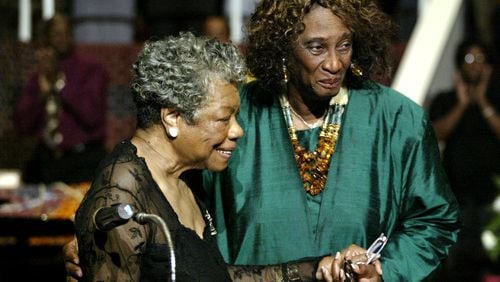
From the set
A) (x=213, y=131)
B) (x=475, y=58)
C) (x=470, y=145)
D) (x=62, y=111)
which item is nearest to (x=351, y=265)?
(x=213, y=131)

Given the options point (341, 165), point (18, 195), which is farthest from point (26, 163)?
point (341, 165)

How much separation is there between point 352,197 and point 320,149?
24 centimetres

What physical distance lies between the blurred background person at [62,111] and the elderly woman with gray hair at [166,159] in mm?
4367

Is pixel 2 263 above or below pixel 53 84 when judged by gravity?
below

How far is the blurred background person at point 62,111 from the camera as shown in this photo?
361 inches

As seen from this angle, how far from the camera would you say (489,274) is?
8.83 meters

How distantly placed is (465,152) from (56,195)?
103 inches

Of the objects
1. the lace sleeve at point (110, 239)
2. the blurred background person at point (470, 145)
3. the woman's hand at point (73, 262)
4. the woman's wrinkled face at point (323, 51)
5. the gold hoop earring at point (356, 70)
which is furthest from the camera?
the blurred background person at point (470, 145)

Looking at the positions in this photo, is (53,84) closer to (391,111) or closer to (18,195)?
(18,195)

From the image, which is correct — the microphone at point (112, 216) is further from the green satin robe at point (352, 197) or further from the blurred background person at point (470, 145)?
the blurred background person at point (470, 145)

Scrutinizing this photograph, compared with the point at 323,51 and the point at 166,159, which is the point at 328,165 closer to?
the point at 323,51

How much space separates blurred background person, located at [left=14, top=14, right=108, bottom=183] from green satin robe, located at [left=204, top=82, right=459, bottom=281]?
3.89 metres

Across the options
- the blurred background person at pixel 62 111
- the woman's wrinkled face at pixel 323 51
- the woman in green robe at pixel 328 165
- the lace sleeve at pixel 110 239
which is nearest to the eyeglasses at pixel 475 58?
the blurred background person at pixel 62 111

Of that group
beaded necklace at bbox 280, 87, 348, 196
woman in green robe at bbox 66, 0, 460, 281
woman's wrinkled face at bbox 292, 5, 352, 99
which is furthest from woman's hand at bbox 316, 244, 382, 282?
woman's wrinkled face at bbox 292, 5, 352, 99
